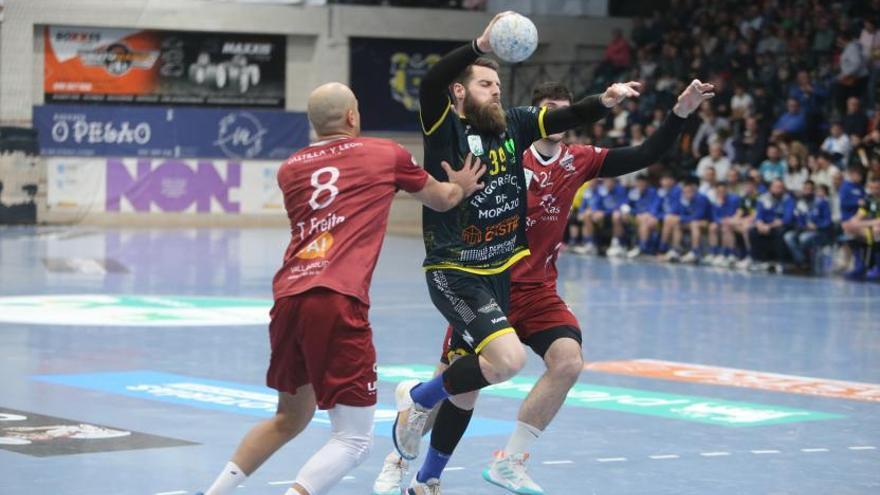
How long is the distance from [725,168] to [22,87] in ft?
51.2

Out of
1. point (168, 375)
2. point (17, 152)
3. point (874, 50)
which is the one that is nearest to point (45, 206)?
point (17, 152)

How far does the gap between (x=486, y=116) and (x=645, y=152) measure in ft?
3.40

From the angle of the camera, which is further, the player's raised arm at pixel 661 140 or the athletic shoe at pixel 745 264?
the athletic shoe at pixel 745 264

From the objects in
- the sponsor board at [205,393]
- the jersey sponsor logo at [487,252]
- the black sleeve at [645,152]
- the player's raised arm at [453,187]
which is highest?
the black sleeve at [645,152]

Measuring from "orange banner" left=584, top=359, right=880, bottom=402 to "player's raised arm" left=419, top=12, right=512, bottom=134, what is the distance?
17.0ft

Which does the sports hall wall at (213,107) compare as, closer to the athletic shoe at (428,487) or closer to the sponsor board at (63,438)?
the sponsor board at (63,438)

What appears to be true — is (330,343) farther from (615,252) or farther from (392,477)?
(615,252)

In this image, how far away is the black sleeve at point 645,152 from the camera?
24.6 ft

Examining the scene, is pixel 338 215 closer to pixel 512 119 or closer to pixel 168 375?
pixel 512 119

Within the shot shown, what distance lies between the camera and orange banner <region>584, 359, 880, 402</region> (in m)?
11.0

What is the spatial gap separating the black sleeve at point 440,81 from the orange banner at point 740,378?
16.9 feet

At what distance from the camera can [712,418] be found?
9.70m

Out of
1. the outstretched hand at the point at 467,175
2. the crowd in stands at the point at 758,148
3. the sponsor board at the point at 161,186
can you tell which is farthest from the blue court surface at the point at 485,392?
the sponsor board at the point at 161,186

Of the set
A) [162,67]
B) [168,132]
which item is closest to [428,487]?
[168,132]
